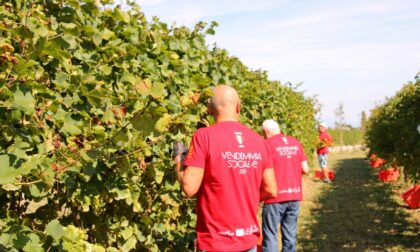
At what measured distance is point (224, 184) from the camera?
320 centimetres

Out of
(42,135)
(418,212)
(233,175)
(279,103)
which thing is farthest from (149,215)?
(418,212)

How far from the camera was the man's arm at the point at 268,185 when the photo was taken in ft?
11.7

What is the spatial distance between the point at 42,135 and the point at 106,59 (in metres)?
0.88

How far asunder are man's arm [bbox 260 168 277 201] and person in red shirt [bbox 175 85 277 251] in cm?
19

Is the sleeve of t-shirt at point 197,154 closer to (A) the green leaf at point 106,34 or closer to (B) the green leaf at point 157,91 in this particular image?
(A) the green leaf at point 106,34

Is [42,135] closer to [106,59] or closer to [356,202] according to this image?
[106,59]

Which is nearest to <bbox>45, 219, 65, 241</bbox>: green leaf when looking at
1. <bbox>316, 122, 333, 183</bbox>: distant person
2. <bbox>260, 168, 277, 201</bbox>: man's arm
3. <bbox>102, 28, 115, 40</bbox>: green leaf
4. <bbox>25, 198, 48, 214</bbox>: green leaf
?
<bbox>25, 198, 48, 214</bbox>: green leaf

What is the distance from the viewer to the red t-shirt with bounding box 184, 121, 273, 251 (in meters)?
3.16

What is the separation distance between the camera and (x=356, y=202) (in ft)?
39.7

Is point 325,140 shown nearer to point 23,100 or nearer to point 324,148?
point 324,148

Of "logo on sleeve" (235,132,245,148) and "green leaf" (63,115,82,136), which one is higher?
"green leaf" (63,115,82,136)

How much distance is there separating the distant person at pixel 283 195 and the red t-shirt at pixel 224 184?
2.65 meters

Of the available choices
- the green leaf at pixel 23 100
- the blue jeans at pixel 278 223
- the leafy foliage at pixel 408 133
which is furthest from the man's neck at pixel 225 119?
the leafy foliage at pixel 408 133

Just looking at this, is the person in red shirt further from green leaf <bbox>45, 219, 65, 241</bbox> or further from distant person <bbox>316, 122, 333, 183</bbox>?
distant person <bbox>316, 122, 333, 183</bbox>
